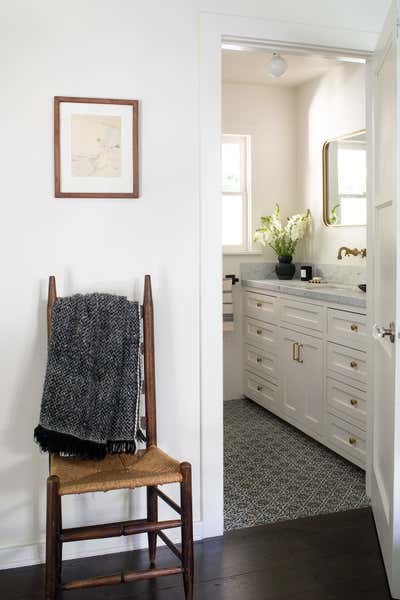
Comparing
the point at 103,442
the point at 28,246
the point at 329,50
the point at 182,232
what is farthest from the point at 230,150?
the point at 103,442

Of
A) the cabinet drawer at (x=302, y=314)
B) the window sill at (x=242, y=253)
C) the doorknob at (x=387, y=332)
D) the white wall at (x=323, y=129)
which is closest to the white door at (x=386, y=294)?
the doorknob at (x=387, y=332)

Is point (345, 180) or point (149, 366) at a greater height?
point (345, 180)

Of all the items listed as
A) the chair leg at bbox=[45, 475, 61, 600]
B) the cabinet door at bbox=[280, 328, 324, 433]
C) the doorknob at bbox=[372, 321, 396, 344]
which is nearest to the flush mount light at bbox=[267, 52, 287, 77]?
the cabinet door at bbox=[280, 328, 324, 433]

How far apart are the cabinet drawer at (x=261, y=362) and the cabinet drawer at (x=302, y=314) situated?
14.6 inches

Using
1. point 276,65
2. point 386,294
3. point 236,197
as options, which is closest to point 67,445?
point 386,294

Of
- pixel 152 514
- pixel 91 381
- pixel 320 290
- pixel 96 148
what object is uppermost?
pixel 96 148

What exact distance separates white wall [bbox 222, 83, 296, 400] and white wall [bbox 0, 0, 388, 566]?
2285mm

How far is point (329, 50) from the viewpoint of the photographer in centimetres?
266

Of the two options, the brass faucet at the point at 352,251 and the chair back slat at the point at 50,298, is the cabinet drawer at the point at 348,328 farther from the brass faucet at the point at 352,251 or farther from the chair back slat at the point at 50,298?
the chair back slat at the point at 50,298

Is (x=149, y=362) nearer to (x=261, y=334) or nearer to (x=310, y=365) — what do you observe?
(x=310, y=365)

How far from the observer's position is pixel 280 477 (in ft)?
10.7

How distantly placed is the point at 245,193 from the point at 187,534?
3.44 meters

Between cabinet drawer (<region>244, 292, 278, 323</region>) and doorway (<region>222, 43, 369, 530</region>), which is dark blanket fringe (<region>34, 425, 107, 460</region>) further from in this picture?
cabinet drawer (<region>244, 292, 278, 323</region>)

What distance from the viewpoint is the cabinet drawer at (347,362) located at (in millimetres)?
3258
